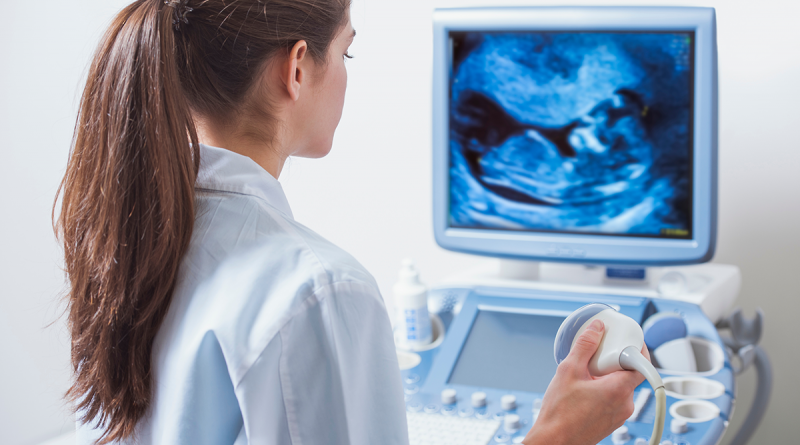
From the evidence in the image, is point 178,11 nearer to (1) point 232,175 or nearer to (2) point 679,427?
(1) point 232,175

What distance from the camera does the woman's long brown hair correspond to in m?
0.60

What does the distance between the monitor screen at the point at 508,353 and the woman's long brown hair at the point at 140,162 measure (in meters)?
0.62

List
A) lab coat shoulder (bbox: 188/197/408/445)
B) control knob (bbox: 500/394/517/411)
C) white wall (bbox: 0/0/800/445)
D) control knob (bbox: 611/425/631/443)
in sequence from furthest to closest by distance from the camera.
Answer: white wall (bbox: 0/0/800/445), control knob (bbox: 500/394/517/411), control knob (bbox: 611/425/631/443), lab coat shoulder (bbox: 188/197/408/445)

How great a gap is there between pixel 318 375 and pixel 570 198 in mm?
846

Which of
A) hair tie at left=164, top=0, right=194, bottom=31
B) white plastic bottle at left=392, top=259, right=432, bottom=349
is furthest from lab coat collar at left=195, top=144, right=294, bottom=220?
white plastic bottle at left=392, top=259, right=432, bottom=349

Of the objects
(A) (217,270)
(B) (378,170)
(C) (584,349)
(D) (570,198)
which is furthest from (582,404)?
(B) (378,170)

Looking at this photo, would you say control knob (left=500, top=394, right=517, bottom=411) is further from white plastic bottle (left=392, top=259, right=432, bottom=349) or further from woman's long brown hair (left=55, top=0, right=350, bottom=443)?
woman's long brown hair (left=55, top=0, right=350, bottom=443)

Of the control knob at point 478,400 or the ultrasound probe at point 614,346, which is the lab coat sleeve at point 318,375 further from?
the control knob at point 478,400

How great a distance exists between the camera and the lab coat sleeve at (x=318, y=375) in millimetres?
544

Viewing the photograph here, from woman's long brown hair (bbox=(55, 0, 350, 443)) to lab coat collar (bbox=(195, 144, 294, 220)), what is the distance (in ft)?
0.07

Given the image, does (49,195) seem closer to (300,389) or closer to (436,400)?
(436,400)

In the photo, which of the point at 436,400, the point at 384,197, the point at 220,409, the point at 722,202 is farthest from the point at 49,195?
the point at 722,202

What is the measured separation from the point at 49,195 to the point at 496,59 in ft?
3.73

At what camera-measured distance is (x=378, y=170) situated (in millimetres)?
1867
